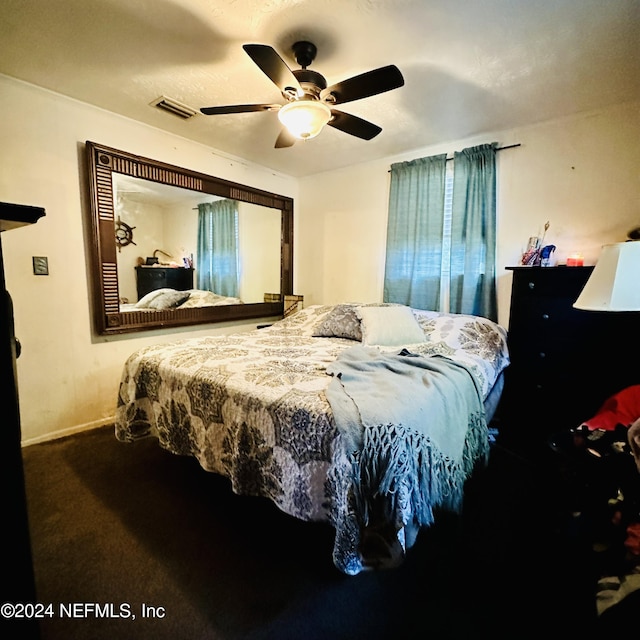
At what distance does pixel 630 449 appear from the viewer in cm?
105

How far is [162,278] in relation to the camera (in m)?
2.89

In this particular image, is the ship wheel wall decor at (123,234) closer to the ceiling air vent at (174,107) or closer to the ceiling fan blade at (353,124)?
the ceiling air vent at (174,107)

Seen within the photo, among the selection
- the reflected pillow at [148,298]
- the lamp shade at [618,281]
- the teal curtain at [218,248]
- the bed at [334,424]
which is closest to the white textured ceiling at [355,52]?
the teal curtain at [218,248]

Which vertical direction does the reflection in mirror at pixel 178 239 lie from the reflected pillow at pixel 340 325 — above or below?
above

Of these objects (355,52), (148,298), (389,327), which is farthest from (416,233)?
(148,298)

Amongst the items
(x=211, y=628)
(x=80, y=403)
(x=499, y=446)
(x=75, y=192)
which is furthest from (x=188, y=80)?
(x=499, y=446)

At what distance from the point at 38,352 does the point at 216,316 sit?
1398mm

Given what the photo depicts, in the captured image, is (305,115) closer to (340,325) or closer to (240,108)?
(240,108)

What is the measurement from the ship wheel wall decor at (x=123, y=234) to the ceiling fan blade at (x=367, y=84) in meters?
1.84

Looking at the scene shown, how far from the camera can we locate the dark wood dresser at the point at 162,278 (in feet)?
8.98

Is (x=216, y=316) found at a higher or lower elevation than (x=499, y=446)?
Answer: higher

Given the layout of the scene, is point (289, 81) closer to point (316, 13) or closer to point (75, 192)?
point (316, 13)

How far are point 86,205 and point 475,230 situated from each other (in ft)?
10.1

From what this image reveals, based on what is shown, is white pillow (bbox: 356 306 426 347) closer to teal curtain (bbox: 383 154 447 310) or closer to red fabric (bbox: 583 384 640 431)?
teal curtain (bbox: 383 154 447 310)
